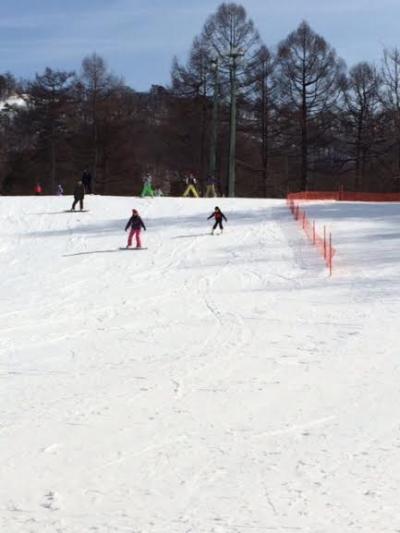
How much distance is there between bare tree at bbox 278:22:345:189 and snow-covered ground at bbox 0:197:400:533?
2961 centimetres

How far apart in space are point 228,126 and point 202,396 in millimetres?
42925

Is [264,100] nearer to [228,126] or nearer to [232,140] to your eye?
[228,126]

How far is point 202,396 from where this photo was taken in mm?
9430

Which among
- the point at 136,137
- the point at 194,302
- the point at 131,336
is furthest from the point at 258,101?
the point at 131,336

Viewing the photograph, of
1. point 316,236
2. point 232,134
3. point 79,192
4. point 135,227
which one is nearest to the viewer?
point 135,227

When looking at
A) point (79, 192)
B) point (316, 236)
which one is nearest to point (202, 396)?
point (316, 236)

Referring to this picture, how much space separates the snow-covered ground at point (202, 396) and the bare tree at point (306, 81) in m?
29.6

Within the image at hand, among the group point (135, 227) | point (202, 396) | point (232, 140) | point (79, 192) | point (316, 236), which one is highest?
point (232, 140)

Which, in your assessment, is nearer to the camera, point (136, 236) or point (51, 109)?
point (136, 236)

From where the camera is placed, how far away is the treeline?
1956 inches

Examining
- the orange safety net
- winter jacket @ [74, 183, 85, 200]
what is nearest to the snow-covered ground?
the orange safety net

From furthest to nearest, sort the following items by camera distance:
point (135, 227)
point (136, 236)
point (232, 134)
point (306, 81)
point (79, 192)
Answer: point (306, 81) < point (232, 134) < point (79, 192) < point (136, 236) < point (135, 227)

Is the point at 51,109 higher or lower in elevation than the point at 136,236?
higher

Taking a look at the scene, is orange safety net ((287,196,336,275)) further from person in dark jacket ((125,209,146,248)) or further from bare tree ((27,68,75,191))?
bare tree ((27,68,75,191))
